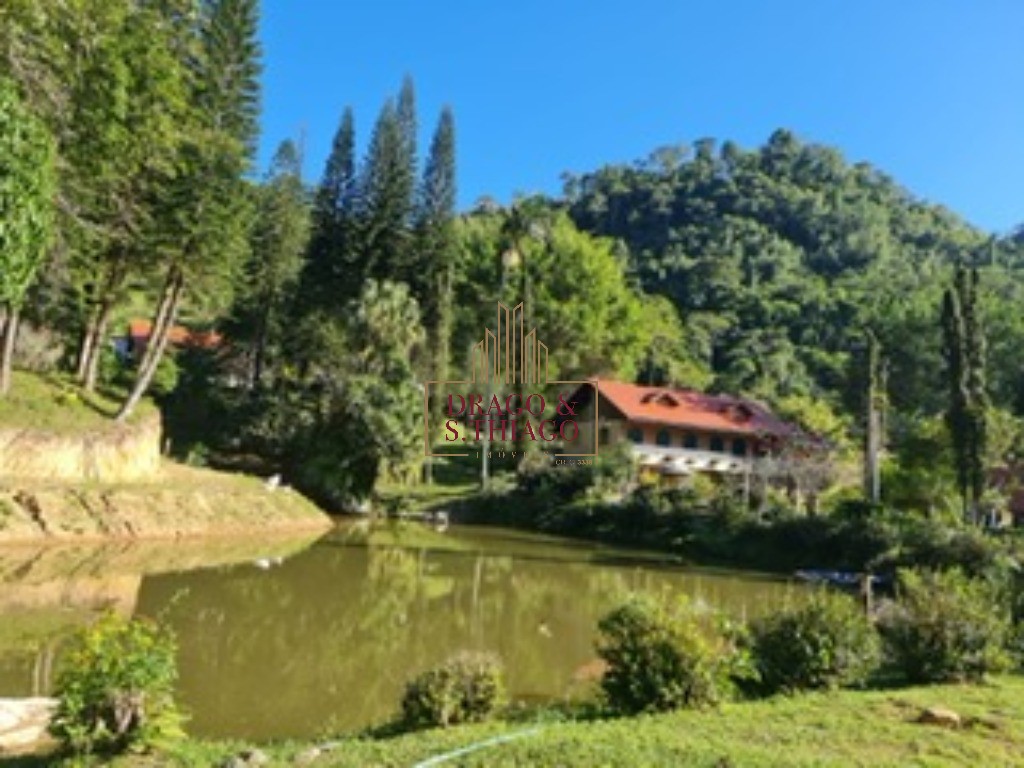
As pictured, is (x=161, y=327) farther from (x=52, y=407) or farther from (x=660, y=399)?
(x=660, y=399)

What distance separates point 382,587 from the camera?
63.8ft

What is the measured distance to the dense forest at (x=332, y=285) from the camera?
46.8 feet

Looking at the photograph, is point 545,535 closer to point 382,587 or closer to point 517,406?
point 517,406

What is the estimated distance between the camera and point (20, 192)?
7910 mm

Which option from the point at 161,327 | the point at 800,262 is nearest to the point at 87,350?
the point at 161,327

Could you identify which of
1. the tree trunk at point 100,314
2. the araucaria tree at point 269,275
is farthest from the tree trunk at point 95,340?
the araucaria tree at point 269,275

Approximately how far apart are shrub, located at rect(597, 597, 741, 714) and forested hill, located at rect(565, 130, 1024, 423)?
50.5m

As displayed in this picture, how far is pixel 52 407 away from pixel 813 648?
21394mm

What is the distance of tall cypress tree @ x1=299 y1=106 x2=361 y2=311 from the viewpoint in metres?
45.4

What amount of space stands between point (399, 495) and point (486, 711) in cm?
3138

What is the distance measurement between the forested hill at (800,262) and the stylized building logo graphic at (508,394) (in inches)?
624

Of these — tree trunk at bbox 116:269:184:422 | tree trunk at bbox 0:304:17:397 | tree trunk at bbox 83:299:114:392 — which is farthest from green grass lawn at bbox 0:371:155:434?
tree trunk at bbox 116:269:184:422

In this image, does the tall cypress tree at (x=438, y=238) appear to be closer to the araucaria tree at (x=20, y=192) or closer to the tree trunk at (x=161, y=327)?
the tree trunk at (x=161, y=327)

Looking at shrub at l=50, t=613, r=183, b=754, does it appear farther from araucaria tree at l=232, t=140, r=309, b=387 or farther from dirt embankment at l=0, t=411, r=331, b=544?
araucaria tree at l=232, t=140, r=309, b=387
